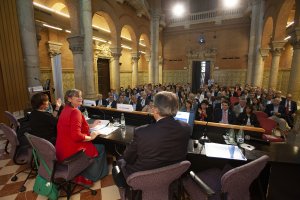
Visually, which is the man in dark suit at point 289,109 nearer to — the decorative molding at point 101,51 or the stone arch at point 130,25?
the stone arch at point 130,25

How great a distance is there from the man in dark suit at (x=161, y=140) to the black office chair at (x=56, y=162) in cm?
95

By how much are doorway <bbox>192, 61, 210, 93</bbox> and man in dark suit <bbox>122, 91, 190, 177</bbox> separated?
14589mm

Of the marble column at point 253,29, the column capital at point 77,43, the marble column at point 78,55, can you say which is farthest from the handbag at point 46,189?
the marble column at point 253,29

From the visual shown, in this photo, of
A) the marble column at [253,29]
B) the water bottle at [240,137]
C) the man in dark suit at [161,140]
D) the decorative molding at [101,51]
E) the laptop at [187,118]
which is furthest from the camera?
the decorative molding at [101,51]

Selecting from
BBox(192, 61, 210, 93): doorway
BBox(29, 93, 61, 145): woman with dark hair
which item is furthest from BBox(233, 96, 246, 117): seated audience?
BBox(192, 61, 210, 93): doorway

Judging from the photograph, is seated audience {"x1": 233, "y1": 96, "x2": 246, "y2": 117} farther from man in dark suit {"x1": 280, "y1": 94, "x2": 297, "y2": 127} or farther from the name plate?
the name plate

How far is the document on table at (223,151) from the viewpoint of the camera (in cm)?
192

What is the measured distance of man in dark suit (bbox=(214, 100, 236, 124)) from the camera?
14.2 ft

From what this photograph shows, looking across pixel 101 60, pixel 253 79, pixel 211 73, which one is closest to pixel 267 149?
pixel 253 79

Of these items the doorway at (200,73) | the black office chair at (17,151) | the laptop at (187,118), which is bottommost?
the black office chair at (17,151)

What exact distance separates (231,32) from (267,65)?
3836 mm

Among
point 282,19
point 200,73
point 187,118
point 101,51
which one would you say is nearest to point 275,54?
point 282,19

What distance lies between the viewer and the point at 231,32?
1348 cm

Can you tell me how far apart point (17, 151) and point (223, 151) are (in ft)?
9.85
